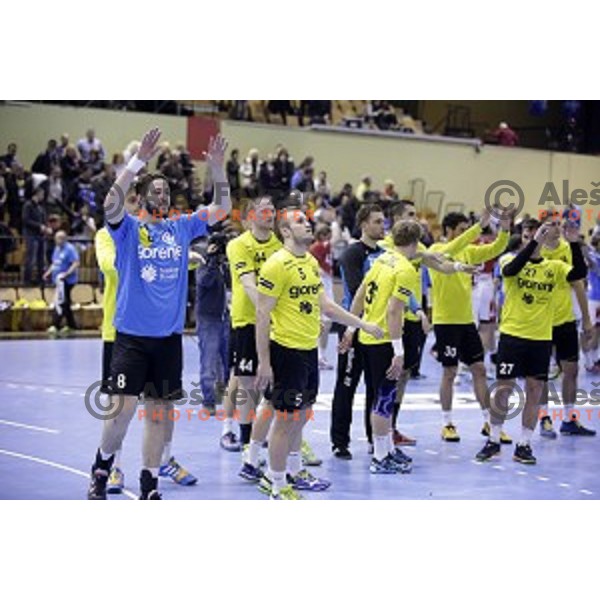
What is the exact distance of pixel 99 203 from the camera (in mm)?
19484

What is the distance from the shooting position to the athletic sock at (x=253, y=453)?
25.8ft

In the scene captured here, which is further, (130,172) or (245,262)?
(245,262)

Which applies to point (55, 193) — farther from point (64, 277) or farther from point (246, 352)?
point (246, 352)

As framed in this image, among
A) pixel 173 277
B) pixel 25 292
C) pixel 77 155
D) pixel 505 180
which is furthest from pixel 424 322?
pixel 505 180

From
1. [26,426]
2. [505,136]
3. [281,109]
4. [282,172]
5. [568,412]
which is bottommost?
[26,426]

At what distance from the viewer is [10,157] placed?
746 inches

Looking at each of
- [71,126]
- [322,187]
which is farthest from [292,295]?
[71,126]

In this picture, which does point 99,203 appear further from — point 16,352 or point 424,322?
point 424,322

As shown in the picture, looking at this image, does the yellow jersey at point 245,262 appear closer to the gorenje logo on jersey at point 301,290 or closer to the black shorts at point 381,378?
the black shorts at point 381,378

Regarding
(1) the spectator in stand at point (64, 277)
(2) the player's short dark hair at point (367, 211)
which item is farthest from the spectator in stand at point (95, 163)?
(2) the player's short dark hair at point (367, 211)

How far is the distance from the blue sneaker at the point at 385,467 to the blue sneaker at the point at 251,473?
96 cm

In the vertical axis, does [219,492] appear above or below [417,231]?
below

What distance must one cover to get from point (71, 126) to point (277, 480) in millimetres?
15528
